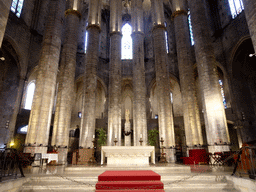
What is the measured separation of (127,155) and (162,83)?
30.3ft

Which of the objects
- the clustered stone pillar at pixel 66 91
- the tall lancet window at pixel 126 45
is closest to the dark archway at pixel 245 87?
the tall lancet window at pixel 126 45

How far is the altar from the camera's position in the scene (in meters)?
10.1

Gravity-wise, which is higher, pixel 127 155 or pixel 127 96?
pixel 127 96

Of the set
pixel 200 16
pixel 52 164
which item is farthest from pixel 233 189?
pixel 200 16

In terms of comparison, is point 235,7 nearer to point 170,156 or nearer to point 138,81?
point 138,81

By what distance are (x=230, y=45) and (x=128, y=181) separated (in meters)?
19.1

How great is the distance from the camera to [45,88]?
12250 millimetres

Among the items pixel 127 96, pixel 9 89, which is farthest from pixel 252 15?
pixel 9 89

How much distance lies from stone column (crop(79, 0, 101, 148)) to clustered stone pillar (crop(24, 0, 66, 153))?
441 centimetres

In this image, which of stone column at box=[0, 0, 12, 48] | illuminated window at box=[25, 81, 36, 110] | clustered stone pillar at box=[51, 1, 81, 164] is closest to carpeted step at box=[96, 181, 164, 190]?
stone column at box=[0, 0, 12, 48]

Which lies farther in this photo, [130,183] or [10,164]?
[10,164]

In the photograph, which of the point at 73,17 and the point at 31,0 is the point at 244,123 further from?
the point at 31,0

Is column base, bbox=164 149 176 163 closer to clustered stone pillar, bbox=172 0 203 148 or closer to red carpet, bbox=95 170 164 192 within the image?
clustered stone pillar, bbox=172 0 203 148

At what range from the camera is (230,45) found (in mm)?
18906
